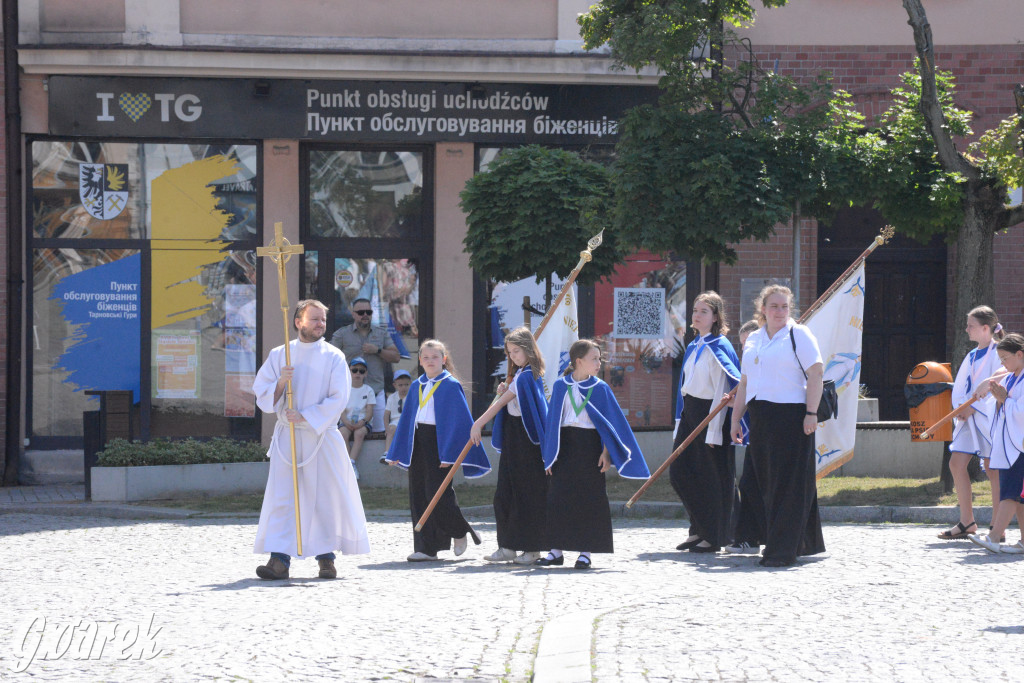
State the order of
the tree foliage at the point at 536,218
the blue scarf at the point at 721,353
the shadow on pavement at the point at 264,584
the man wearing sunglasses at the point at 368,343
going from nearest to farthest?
1. the shadow on pavement at the point at 264,584
2. the blue scarf at the point at 721,353
3. the tree foliage at the point at 536,218
4. the man wearing sunglasses at the point at 368,343

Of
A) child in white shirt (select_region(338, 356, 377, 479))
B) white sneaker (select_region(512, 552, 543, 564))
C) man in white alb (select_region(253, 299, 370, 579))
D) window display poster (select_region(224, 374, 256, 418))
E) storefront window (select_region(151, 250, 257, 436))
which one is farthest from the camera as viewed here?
window display poster (select_region(224, 374, 256, 418))

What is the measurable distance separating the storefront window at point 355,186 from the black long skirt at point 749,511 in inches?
304

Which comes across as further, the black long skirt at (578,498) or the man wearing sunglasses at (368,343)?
the man wearing sunglasses at (368,343)

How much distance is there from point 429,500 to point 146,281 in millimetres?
7271

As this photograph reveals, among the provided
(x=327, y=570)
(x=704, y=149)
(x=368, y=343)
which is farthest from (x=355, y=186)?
(x=327, y=570)

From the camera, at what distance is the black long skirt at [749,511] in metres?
9.34

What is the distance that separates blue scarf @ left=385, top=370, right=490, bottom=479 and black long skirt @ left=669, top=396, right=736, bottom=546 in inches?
56.2

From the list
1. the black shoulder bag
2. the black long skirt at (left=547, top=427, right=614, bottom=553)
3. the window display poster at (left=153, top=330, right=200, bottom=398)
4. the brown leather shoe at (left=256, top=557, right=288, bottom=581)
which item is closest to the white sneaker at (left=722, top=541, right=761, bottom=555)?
the black long skirt at (left=547, top=427, right=614, bottom=553)

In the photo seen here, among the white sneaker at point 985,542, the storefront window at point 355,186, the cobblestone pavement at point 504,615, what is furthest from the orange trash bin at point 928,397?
the storefront window at point 355,186

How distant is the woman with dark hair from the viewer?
8.80 metres

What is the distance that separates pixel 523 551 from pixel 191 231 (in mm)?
7978

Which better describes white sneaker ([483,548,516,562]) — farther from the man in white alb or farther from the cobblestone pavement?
the man in white alb

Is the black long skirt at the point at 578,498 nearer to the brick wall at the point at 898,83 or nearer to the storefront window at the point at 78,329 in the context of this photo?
the brick wall at the point at 898,83

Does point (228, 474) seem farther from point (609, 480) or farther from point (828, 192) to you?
point (828, 192)
